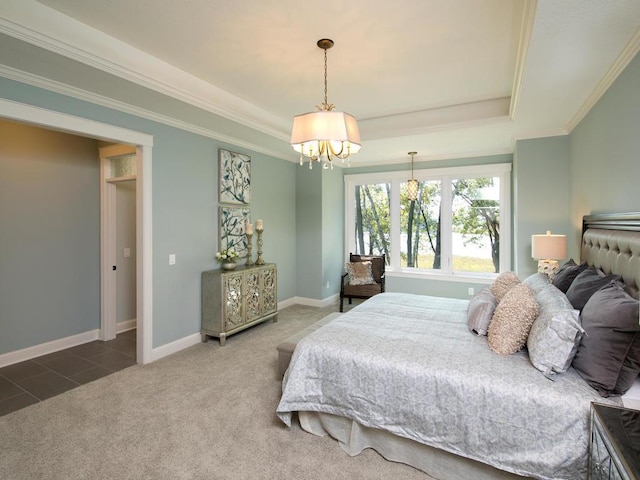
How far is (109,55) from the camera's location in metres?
2.47

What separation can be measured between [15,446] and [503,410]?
2.99m

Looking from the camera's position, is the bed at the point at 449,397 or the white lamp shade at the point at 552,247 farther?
the white lamp shade at the point at 552,247

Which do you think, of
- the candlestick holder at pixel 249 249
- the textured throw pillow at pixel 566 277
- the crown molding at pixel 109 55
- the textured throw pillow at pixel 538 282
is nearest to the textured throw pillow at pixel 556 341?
the textured throw pillow at pixel 538 282

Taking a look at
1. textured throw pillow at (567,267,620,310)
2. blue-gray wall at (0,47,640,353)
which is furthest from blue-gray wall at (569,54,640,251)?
textured throw pillow at (567,267,620,310)

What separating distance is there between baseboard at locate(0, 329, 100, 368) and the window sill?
4571 millimetres

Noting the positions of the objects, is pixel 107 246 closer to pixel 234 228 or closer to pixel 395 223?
pixel 234 228

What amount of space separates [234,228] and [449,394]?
3.51 meters

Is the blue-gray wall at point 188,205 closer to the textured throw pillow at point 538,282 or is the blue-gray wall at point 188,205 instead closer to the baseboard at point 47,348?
the baseboard at point 47,348

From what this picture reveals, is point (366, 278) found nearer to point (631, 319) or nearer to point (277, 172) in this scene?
point (277, 172)

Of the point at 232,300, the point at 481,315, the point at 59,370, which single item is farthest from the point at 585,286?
the point at 59,370

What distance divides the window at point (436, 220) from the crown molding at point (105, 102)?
2.74m

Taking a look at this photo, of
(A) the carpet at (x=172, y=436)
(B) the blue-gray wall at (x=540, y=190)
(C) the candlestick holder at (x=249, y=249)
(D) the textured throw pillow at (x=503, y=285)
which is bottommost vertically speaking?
(A) the carpet at (x=172, y=436)

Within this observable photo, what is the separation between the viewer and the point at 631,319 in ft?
5.16

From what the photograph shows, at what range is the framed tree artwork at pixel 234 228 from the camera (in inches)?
174
